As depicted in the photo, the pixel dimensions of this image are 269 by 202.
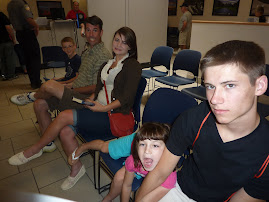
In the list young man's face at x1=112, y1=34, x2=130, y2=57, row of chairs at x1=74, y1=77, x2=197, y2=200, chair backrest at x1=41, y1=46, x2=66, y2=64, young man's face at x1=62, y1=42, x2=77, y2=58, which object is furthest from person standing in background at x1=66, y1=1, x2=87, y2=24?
row of chairs at x1=74, y1=77, x2=197, y2=200

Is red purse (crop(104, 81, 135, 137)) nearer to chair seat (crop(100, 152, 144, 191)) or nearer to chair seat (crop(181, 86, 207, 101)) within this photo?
chair seat (crop(100, 152, 144, 191))

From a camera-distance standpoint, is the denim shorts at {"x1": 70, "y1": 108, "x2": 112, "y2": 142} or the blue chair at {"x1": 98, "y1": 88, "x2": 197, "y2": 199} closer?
the blue chair at {"x1": 98, "y1": 88, "x2": 197, "y2": 199}

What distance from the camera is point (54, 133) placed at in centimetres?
162

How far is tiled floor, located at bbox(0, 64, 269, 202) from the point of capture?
1659mm

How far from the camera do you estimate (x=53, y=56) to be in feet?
12.1

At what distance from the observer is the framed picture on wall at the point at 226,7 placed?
7.44 metres

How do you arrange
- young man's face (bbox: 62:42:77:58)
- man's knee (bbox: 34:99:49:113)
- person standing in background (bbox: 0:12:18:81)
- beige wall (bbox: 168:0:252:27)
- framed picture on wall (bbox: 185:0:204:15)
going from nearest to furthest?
man's knee (bbox: 34:99:49:113)
young man's face (bbox: 62:42:77:58)
person standing in background (bbox: 0:12:18:81)
beige wall (bbox: 168:0:252:27)
framed picture on wall (bbox: 185:0:204:15)

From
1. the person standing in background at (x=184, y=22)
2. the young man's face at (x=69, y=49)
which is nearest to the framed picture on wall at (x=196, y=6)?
the person standing in background at (x=184, y=22)

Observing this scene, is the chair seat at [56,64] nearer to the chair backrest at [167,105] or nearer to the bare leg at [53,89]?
the bare leg at [53,89]

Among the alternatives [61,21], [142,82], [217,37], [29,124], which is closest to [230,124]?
[142,82]

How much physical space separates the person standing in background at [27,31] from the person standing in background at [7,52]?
76cm

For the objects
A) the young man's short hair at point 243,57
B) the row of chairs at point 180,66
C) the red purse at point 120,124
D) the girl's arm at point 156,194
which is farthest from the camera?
the row of chairs at point 180,66

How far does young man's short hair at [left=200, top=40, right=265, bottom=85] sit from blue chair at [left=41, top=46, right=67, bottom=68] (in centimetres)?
341

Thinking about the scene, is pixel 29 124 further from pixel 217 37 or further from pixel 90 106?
pixel 217 37
